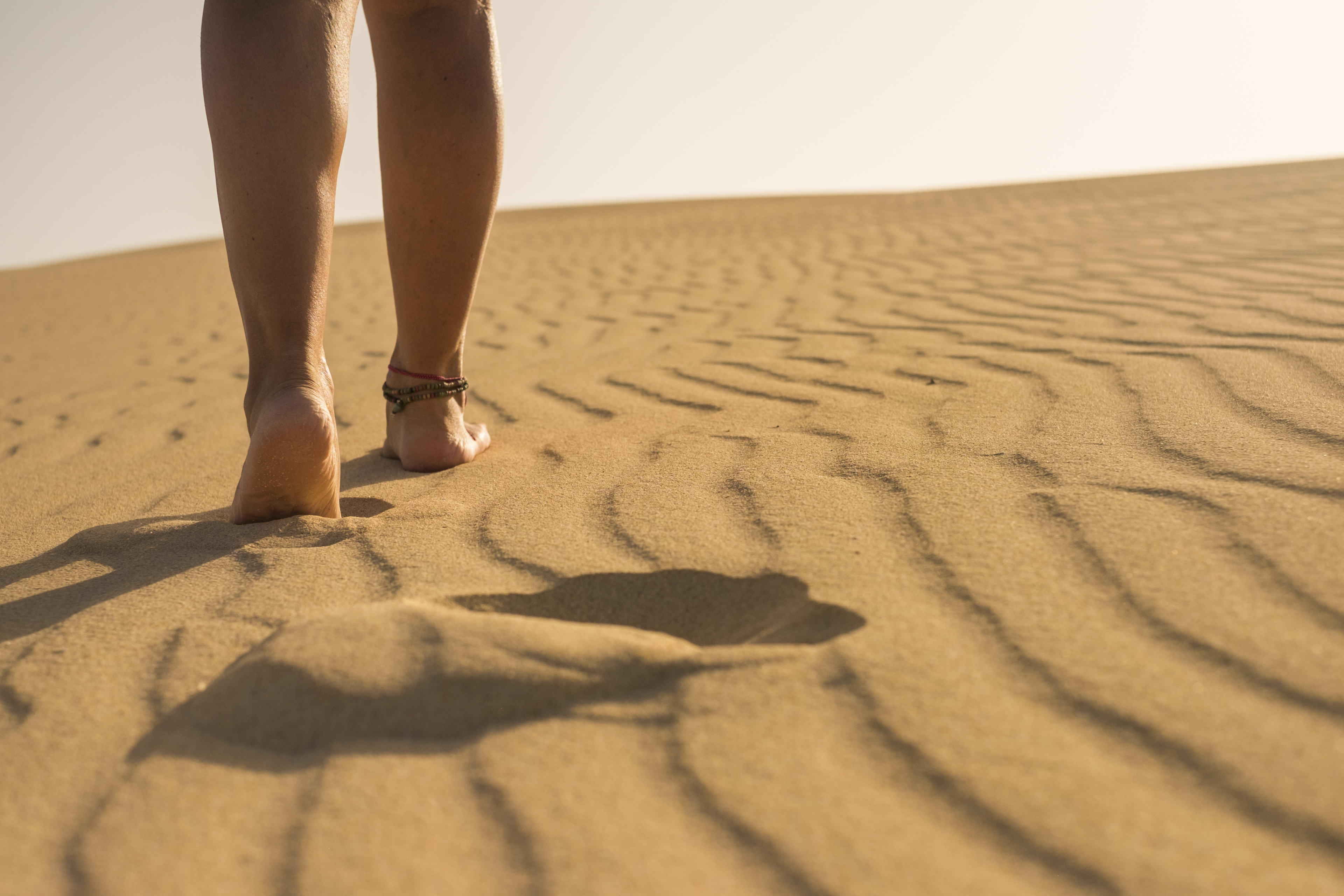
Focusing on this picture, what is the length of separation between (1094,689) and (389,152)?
157 centimetres

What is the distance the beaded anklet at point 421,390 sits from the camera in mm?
2047

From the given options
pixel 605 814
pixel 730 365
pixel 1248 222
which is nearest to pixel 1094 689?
pixel 605 814

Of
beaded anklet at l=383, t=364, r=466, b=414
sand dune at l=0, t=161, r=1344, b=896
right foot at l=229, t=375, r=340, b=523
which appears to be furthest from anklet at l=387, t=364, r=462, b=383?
right foot at l=229, t=375, r=340, b=523

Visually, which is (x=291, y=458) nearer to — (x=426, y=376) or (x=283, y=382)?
(x=283, y=382)

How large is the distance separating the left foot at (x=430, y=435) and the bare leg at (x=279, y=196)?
1.42ft

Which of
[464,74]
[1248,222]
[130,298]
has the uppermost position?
[464,74]

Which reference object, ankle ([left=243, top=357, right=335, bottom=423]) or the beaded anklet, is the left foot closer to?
Answer: the beaded anklet

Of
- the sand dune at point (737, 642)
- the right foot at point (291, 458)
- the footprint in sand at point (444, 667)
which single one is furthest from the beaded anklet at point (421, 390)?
the footprint in sand at point (444, 667)

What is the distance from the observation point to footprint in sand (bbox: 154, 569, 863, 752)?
3.23 ft

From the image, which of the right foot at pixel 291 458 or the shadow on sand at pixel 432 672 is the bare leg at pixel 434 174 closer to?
the right foot at pixel 291 458

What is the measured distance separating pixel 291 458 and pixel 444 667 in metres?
0.63

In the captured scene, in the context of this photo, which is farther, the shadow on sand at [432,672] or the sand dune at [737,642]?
the shadow on sand at [432,672]

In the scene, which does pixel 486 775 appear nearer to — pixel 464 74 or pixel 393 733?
pixel 393 733

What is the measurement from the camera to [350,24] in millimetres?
1622
